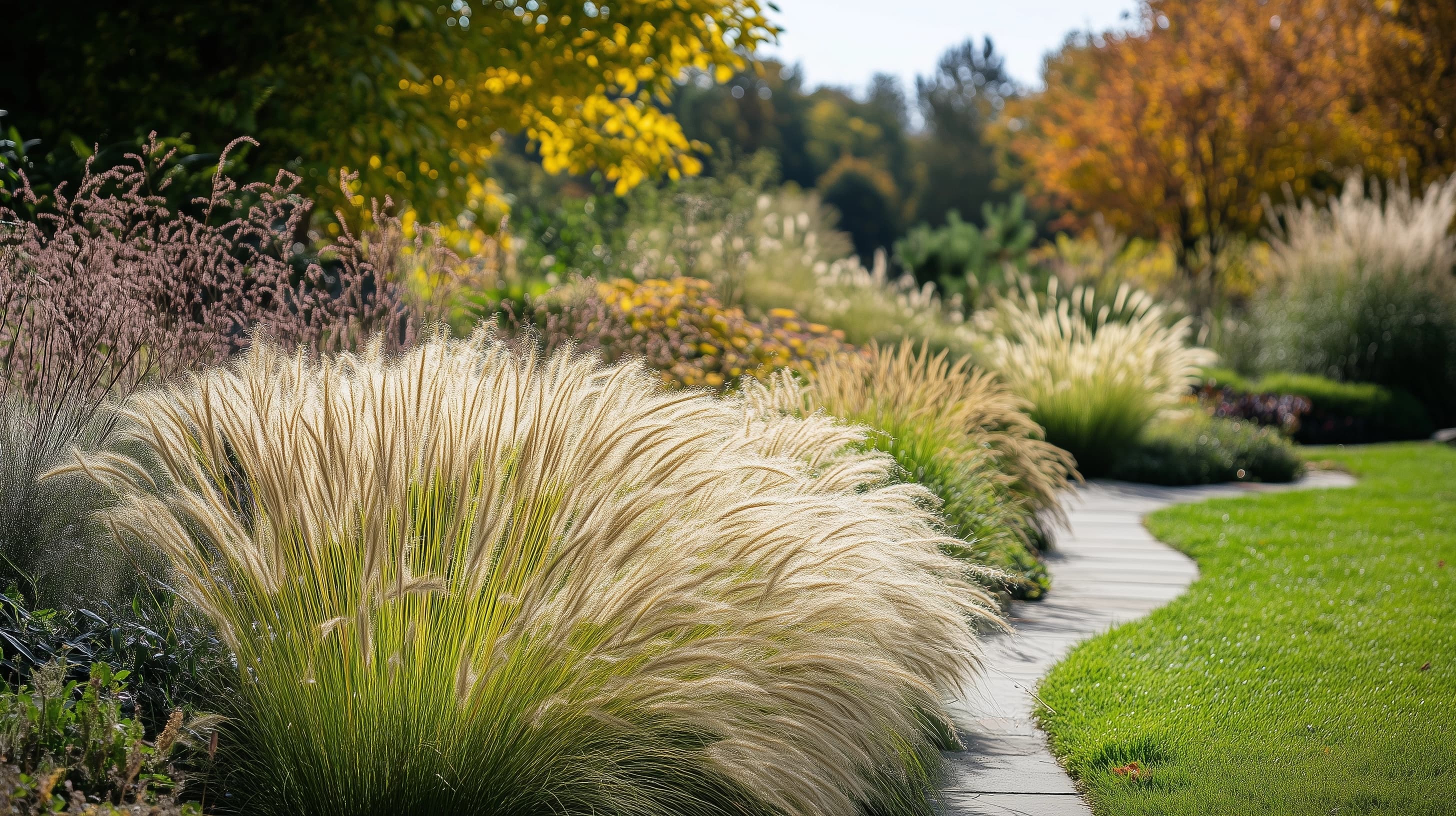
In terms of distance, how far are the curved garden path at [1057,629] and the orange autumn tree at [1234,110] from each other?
1056 centimetres

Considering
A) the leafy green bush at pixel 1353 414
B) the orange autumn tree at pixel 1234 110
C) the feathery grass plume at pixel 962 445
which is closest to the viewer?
the feathery grass plume at pixel 962 445

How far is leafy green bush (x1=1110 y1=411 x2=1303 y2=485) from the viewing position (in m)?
7.57

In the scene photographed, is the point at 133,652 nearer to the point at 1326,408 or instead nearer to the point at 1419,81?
the point at 1326,408

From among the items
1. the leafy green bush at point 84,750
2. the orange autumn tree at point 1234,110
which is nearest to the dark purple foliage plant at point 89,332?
the leafy green bush at point 84,750

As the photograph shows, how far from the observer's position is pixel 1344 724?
9.29 feet

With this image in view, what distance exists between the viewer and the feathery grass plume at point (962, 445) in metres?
3.99

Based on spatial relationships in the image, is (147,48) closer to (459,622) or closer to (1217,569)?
(459,622)

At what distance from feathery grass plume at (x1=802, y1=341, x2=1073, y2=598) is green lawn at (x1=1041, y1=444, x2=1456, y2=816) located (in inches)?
23.7

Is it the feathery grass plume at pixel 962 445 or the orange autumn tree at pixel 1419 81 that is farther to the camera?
the orange autumn tree at pixel 1419 81

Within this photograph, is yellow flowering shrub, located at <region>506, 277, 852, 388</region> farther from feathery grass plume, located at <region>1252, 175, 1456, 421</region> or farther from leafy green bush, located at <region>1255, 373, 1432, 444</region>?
feathery grass plume, located at <region>1252, 175, 1456, 421</region>

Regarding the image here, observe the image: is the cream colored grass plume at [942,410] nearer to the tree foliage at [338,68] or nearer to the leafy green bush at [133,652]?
the leafy green bush at [133,652]

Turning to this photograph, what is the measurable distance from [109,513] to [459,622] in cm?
69

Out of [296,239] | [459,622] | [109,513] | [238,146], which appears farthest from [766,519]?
[296,239]

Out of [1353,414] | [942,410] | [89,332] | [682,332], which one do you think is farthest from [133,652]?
[1353,414]
